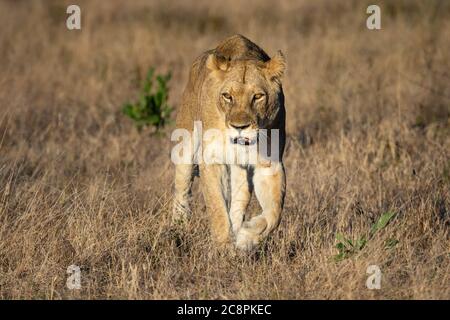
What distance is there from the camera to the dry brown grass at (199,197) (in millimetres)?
5441

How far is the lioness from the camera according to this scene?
582 centimetres

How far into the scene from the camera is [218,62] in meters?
6.15

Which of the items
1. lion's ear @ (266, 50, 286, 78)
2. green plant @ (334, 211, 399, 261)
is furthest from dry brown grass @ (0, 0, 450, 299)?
lion's ear @ (266, 50, 286, 78)

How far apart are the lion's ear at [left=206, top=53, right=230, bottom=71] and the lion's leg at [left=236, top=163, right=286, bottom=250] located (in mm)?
711

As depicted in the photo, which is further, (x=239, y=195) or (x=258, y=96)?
(x=239, y=195)

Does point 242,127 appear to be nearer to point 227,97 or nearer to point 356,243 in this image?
point 227,97

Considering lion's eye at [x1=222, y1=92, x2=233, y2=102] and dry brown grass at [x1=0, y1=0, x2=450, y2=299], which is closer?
dry brown grass at [x1=0, y1=0, x2=450, y2=299]

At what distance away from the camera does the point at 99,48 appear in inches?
525

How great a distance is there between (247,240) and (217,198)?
0.43 metres

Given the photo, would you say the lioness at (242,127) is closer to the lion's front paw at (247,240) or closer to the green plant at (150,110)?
the lion's front paw at (247,240)

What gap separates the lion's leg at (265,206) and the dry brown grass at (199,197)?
14 centimetres

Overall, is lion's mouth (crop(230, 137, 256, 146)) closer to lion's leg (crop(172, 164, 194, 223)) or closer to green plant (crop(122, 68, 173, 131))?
lion's leg (crop(172, 164, 194, 223))

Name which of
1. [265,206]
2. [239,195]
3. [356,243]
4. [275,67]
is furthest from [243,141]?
[356,243]
